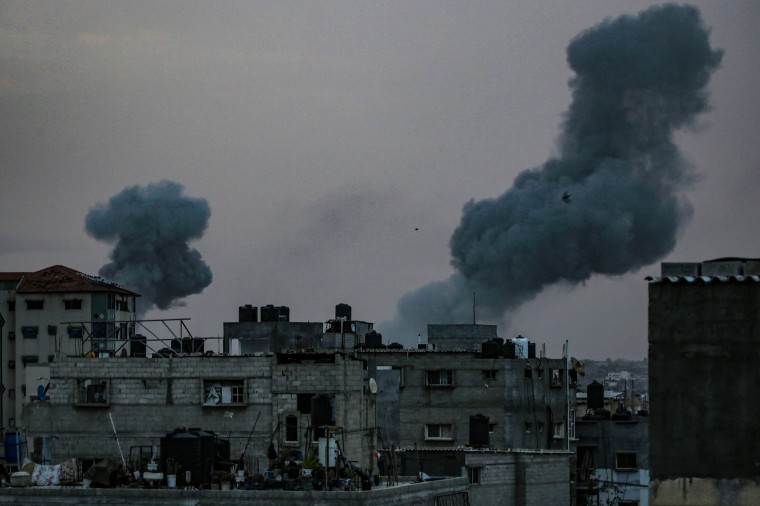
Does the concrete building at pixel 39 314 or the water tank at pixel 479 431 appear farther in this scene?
the concrete building at pixel 39 314

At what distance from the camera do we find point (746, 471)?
28703mm

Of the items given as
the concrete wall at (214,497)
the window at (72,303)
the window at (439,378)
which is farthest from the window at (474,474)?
the window at (72,303)

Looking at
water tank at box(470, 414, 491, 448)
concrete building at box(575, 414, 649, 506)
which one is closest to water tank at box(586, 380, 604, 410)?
concrete building at box(575, 414, 649, 506)

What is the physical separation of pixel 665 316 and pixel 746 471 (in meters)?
2.94

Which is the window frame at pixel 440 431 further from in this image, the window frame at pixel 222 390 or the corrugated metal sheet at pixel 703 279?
the corrugated metal sheet at pixel 703 279

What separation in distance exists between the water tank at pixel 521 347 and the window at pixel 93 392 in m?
28.6

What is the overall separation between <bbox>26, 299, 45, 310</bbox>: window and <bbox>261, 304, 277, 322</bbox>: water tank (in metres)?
32.8

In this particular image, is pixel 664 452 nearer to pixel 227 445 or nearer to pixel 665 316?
pixel 665 316

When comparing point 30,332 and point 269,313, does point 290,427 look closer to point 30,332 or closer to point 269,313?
point 269,313

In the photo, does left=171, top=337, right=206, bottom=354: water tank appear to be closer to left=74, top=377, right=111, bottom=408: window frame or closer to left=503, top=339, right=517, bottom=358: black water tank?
left=74, top=377, right=111, bottom=408: window frame

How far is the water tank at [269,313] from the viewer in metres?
96.2

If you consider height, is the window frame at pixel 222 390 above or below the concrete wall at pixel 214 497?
above

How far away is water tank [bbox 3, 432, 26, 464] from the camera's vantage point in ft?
216

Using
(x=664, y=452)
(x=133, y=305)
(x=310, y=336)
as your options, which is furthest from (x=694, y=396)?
(x=133, y=305)
